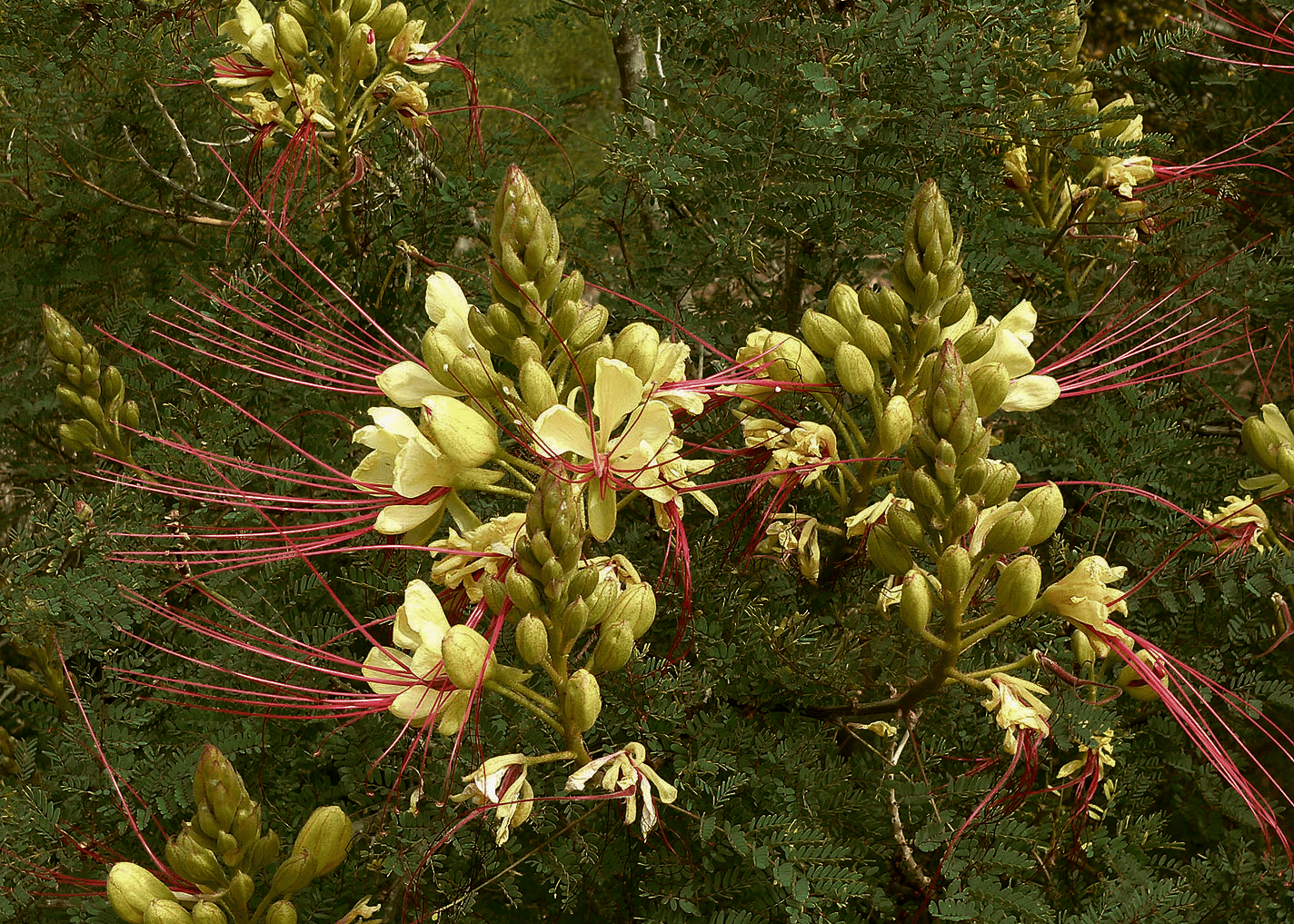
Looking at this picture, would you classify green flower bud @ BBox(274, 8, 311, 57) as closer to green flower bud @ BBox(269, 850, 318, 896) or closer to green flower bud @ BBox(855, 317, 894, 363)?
green flower bud @ BBox(855, 317, 894, 363)

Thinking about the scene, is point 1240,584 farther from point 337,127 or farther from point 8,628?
point 8,628

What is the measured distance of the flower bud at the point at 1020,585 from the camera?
5.32 ft

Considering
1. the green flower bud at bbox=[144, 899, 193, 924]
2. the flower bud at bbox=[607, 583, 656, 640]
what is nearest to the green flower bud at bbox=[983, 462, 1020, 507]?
the flower bud at bbox=[607, 583, 656, 640]

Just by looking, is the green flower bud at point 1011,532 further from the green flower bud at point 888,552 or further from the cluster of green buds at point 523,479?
the cluster of green buds at point 523,479

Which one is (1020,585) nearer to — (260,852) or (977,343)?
(977,343)

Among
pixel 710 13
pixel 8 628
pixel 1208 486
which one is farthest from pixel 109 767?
A: pixel 1208 486

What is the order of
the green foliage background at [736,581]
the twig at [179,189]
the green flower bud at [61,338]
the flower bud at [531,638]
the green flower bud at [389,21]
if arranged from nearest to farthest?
the flower bud at [531,638] < the green foliage background at [736,581] < the green flower bud at [61,338] < the green flower bud at [389,21] < the twig at [179,189]

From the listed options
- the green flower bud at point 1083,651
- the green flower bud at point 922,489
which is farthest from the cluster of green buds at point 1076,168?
the green flower bud at point 922,489

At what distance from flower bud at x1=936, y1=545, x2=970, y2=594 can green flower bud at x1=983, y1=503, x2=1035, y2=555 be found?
0.05 m

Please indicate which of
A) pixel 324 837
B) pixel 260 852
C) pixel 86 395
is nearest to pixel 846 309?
pixel 324 837

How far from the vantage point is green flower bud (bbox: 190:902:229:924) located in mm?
1627

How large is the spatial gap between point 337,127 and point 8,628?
1.44 m

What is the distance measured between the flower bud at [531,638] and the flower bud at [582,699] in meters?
0.07

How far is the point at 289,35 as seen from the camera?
8.70ft
